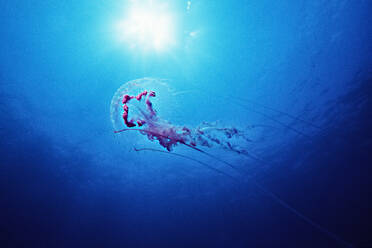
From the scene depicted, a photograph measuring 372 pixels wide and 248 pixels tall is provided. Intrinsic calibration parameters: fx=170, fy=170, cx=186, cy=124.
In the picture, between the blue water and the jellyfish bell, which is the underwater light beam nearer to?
the blue water

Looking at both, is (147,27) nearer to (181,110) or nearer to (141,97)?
(141,97)

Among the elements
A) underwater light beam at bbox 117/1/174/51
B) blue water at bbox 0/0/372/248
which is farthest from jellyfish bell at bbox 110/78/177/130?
underwater light beam at bbox 117/1/174/51

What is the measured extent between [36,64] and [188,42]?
4.70 metres

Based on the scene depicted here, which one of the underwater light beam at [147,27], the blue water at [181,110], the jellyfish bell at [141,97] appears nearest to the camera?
the underwater light beam at [147,27]

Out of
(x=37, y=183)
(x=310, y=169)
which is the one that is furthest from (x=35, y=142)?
(x=310, y=169)

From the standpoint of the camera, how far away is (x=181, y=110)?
6008 mm

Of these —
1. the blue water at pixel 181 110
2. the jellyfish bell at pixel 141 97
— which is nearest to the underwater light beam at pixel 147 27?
the blue water at pixel 181 110

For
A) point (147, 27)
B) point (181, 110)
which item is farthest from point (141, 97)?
point (147, 27)

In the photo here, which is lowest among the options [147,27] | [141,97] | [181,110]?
[141,97]

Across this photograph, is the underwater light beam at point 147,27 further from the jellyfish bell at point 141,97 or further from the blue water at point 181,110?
the jellyfish bell at point 141,97

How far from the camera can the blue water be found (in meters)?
4.83

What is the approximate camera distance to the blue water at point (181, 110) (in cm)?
483

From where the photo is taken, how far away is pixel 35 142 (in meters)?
8.27

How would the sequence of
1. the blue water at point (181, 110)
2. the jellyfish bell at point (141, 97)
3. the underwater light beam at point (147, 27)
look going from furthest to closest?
the jellyfish bell at point (141, 97) → the blue water at point (181, 110) → the underwater light beam at point (147, 27)
